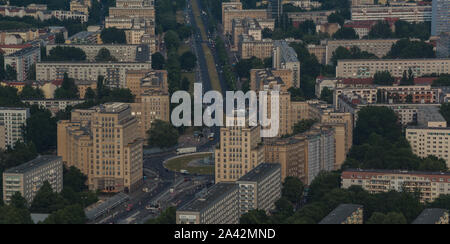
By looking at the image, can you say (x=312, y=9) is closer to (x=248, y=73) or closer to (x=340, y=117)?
(x=248, y=73)

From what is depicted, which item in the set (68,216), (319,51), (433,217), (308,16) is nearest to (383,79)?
(319,51)

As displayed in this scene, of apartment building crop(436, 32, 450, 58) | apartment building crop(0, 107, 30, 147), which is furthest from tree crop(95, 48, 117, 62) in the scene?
apartment building crop(436, 32, 450, 58)

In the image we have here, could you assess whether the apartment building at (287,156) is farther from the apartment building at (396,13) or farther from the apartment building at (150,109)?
the apartment building at (396,13)

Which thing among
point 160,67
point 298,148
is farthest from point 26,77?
point 298,148

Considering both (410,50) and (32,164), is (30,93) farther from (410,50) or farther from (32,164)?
(410,50)

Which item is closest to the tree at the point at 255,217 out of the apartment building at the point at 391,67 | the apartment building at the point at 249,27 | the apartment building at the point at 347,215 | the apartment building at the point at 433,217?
the apartment building at the point at 347,215

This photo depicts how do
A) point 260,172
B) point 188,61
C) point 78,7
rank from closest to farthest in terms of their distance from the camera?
1. point 260,172
2. point 188,61
3. point 78,7

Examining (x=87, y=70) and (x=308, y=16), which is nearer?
(x=87, y=70)
